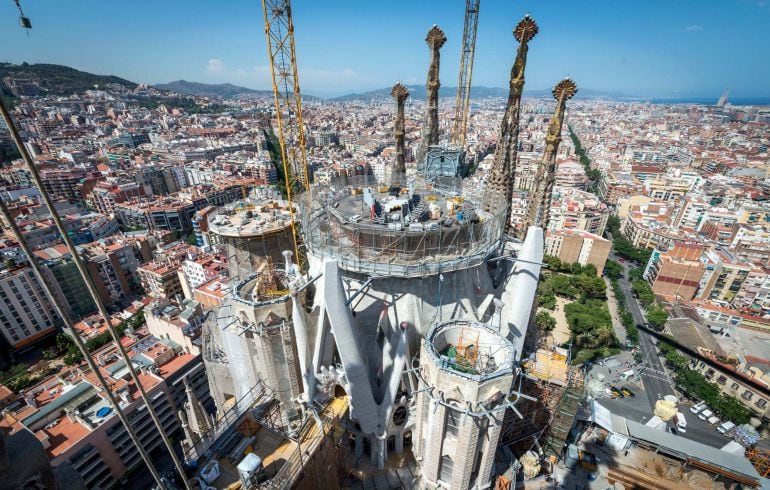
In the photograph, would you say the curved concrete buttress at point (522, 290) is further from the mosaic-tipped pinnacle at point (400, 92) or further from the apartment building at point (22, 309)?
the apartment building at point (22, 309)

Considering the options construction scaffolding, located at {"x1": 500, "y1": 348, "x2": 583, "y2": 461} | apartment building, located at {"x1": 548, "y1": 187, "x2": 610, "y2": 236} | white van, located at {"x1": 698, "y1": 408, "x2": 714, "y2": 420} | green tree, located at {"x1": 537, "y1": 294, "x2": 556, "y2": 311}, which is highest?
construction scaffolding, located at {"x1": 500, "y1": 348, "x2": 583, "y2": 461}

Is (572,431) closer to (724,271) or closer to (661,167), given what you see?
(724,271)

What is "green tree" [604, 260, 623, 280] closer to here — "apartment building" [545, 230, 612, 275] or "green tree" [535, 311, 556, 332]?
"apartment building" [545, 230, 612, 275]

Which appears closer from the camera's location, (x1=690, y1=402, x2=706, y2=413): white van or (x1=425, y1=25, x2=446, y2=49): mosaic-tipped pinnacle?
(x1=425, y1=25, x2=446, y2=49): mosaic-tipped pinnacle

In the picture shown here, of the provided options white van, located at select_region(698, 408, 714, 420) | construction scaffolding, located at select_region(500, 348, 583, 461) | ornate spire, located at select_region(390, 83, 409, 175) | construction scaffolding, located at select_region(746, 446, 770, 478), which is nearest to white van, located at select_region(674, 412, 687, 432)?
white van, located at select_region(698, 408, 714, 420)

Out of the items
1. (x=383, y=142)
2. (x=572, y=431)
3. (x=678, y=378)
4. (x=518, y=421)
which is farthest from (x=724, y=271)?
(x=383, y=142)

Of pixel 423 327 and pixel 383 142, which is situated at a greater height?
pixel 423 327
